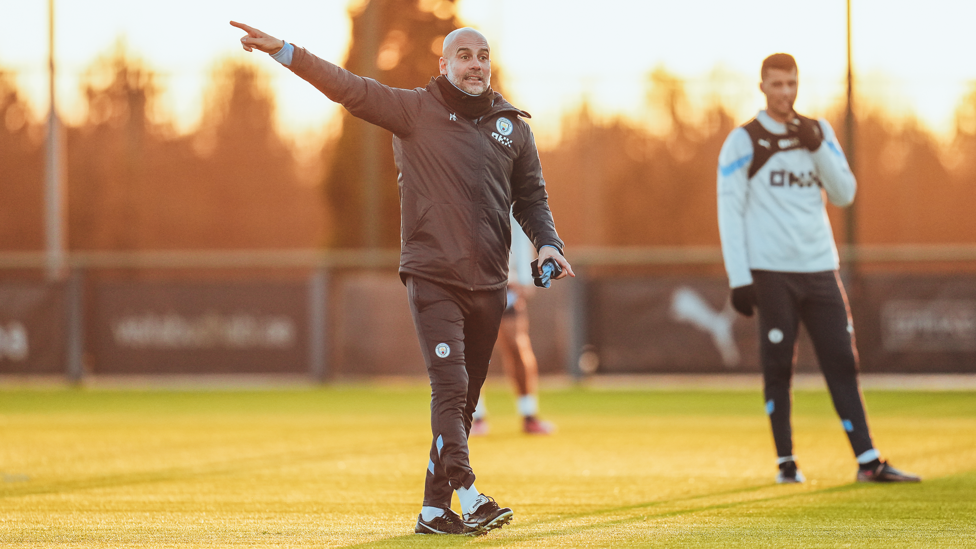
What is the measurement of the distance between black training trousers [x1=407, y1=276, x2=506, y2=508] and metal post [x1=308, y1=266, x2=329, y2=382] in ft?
31.8

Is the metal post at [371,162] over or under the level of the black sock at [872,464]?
over

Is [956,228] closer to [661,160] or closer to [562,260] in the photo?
[661,160]

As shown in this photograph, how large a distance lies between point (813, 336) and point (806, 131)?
104 centimetres

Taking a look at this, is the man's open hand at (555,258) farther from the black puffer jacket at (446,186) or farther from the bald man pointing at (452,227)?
the black puffer jacket at (446,186)

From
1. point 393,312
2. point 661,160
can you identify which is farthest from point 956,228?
point 393,312

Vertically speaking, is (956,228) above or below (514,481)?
above

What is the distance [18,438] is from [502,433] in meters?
Result: 3.50

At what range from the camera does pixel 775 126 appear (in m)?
6.08

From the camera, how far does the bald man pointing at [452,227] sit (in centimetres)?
453

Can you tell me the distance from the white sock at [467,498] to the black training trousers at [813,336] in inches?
84.9

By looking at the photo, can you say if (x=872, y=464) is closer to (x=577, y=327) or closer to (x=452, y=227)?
(x=452, y=227)

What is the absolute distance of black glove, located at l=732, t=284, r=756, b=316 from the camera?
596 cm

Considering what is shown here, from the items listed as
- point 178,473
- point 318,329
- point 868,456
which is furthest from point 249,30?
point 318,329

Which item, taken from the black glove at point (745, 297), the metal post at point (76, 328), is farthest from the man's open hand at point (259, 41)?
the metal post at point (76, 328)
